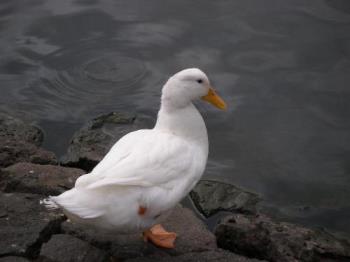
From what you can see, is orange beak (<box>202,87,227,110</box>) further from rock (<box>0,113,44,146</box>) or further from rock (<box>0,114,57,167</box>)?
rock (<box>0,113,44,146</box>)

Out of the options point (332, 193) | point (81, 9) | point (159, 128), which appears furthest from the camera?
point (81, 9)

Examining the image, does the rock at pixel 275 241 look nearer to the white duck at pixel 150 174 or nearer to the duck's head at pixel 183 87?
the white duck at pixel 150 174

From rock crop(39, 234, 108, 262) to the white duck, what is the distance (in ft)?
0.81

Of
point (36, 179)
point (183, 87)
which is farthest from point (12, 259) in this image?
point (183, 87)

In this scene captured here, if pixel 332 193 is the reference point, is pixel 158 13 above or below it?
above

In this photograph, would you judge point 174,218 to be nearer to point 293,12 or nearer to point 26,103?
point 26,103

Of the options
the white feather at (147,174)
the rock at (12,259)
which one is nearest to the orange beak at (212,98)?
the white feather at (147,174)

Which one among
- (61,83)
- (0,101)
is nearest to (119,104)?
(61,83)

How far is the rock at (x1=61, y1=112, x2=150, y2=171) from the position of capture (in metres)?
5.42

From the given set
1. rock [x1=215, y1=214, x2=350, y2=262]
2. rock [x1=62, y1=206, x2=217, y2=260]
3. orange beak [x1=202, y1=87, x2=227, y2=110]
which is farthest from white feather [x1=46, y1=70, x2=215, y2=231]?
rock [x1=215, y1=214, x2=350, y2=262]

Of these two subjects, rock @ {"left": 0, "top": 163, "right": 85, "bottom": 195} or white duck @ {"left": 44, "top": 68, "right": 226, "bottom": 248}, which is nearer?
white duck @ {"left": 44, "top": 68, "right": 226, "bottom": 248}

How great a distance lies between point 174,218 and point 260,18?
4199 mm

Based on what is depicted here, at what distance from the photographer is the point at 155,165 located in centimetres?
359

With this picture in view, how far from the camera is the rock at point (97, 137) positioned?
5.42m
